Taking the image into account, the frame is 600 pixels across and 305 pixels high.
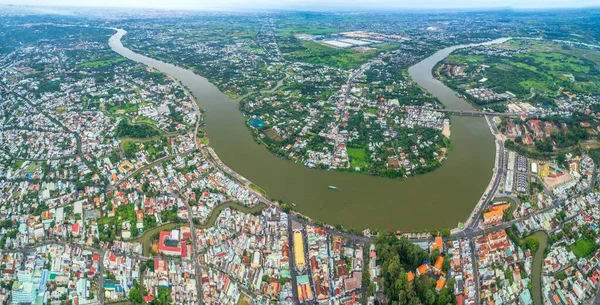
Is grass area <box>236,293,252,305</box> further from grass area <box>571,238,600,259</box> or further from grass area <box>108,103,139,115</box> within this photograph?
grass area <box>108,103,139,115</box>

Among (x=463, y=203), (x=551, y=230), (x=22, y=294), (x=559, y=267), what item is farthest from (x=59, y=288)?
(x=551, y=230)

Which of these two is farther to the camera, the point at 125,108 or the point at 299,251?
the point at 125,108

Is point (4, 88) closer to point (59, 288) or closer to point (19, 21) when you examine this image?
point (59, 288)

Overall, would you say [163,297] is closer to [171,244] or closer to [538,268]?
[171,244]

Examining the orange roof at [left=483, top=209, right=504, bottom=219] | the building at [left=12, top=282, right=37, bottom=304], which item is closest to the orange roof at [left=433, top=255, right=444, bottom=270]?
the orange roof at [left=483, top=209, right=504, bottom=219]

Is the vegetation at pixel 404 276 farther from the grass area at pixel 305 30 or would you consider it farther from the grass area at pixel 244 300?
the grass area at pixel 305 30

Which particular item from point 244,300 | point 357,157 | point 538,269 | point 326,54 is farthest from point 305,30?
point 244,300

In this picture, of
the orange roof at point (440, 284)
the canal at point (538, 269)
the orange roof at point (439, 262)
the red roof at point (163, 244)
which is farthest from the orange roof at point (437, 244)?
the red roof at point (163, 244)
